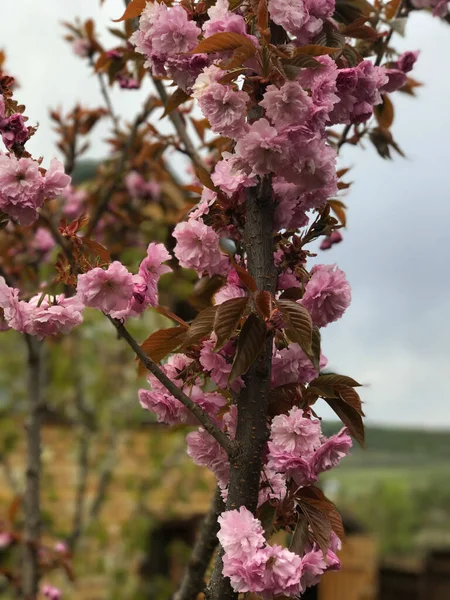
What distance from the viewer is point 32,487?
2.00 meters

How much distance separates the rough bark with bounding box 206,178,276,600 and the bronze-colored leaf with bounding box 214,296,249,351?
1.7 inches

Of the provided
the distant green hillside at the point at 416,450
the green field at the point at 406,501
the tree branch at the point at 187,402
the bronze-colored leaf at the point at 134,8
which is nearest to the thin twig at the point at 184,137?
the bronze-colored leaf at the point at 134,8

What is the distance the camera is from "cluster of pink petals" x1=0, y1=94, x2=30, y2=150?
33.4 inches

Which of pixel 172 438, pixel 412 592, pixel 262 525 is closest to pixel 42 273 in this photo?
pixel 262 525

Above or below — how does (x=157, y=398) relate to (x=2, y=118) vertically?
below

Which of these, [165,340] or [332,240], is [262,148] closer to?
[165,340]

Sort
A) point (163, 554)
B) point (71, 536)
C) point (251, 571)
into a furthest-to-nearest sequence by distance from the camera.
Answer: point (163, 554), point (71, 536), point (251, 571)

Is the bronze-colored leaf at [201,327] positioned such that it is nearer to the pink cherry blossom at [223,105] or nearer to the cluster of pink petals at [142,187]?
the pink cherry blossom at [223,105]

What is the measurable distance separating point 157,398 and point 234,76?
36cm

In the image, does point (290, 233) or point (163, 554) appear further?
point (163, 554)

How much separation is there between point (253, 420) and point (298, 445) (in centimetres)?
6

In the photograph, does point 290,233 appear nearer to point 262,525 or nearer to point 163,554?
point 262,525

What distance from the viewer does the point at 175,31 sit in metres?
0.87

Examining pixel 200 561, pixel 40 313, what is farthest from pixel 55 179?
pixel 200 561
